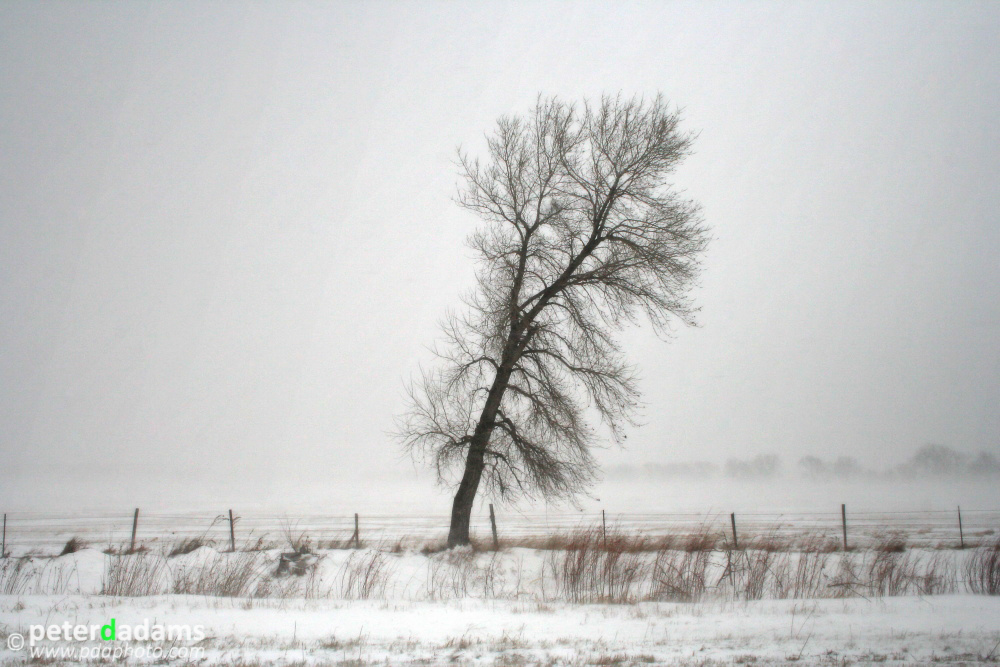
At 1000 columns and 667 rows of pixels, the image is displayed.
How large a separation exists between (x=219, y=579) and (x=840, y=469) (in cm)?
12058

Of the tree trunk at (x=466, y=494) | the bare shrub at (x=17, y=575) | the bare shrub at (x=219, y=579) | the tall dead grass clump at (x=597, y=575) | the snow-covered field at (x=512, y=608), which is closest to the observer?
the snow-covered field at (x=512, y=608)

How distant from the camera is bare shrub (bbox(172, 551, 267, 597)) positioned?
34.8 feet

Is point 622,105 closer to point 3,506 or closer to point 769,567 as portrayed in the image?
point 769,567

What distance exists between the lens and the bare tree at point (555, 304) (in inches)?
624

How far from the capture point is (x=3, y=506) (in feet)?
151

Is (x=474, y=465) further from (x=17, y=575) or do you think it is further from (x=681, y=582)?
(x=17, y=575)

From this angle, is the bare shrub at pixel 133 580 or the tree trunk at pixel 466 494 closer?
the bare shrub at pixel 133 580

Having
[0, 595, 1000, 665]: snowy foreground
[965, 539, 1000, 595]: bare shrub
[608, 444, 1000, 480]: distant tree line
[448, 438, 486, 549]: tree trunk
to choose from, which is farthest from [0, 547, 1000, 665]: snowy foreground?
[608, 444, 1000, 480]: distant tree line

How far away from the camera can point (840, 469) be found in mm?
108938

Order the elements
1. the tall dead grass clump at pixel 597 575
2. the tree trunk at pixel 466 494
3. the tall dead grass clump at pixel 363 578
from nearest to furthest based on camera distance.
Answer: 1. the tall dead grass clump at pixel 597 575
2. the tall dead grass clump at pixel 363 578
3. the tree trunk at pixel 466 494

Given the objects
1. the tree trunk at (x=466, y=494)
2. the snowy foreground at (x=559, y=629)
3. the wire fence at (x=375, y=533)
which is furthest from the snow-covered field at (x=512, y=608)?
the wire fence at (x=375, y=533)

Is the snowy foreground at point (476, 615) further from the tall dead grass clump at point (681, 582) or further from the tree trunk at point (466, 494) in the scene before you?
the tree trunk at point (466, 494)

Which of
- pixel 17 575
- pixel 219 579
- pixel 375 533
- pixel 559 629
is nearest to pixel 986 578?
pixel 559 629

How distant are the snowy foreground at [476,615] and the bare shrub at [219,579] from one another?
4cm
